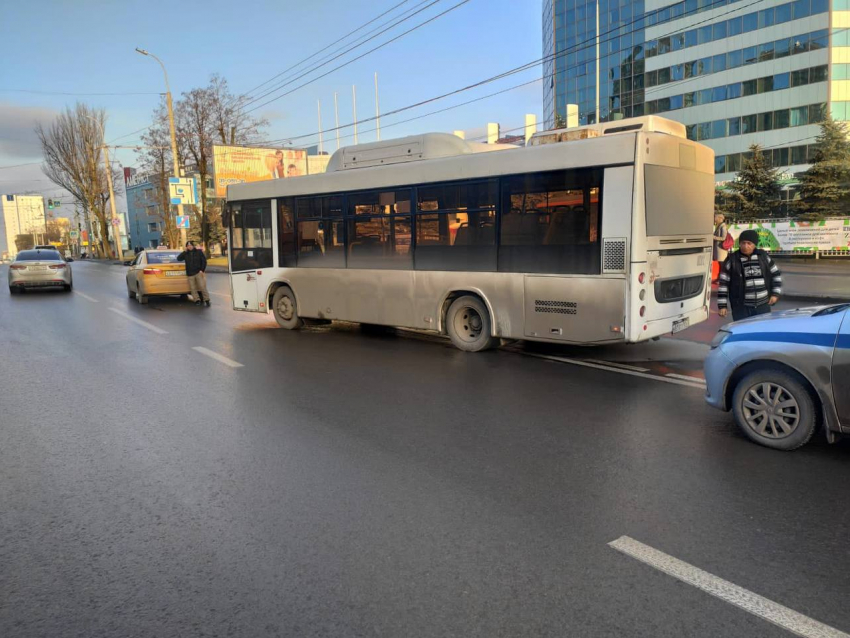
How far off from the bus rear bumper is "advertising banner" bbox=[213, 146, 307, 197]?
112 feet

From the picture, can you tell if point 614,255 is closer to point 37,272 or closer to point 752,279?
point 752,279

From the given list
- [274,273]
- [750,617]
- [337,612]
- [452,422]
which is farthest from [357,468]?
[274,273]

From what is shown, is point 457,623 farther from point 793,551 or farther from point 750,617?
point 793,551

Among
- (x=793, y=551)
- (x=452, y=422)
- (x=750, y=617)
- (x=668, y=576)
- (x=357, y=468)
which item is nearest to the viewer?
(x=750, y=617)

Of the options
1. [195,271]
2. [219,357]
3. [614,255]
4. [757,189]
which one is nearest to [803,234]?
[757,189]

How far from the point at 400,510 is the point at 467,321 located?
615 centimetres

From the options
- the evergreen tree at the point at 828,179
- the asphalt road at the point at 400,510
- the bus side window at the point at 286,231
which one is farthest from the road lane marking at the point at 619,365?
the evergreen tree at the point at 828,179

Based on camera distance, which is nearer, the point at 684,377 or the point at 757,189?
the point at 684,377

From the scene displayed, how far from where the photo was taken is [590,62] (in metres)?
73.1

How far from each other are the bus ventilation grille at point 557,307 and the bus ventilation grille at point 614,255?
661 mm

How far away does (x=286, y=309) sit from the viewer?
13086mm

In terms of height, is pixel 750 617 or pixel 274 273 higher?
pixel 274 273

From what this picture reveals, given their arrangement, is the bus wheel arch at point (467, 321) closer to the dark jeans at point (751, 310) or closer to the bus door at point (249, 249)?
the dark jeans at point (751, 310)

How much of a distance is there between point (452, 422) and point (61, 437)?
142 inches
